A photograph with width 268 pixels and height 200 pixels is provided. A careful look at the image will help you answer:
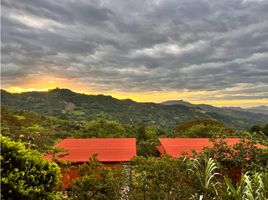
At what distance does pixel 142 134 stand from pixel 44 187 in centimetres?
3391

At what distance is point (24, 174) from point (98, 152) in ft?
42.3

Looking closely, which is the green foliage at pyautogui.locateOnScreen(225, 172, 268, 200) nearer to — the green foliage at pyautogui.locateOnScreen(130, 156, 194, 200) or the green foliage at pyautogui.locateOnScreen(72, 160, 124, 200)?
the green foliage at pyautogui.locateOnScreen(130, 156, 194, 200)

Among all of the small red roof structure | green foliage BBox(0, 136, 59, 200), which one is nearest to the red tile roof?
the small red roof structure

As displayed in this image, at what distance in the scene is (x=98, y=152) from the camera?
65.7 feet

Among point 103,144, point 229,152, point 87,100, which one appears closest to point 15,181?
point 229,152

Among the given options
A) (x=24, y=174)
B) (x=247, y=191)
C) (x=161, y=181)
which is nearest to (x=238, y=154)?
(x=161, y=181)

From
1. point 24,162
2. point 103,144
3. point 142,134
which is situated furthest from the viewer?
point 142,134

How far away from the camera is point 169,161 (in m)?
13.1

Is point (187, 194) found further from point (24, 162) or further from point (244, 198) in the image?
point (24, 162)

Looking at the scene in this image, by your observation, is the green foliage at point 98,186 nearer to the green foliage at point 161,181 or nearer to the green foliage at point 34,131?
the green foliage at point 161,181

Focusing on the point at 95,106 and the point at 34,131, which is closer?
the point at 34,131

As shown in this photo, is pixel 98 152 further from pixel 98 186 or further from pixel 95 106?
pixel 95 106

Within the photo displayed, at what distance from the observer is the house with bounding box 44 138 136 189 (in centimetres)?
1807

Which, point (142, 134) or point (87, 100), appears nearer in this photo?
point (142, 134)
